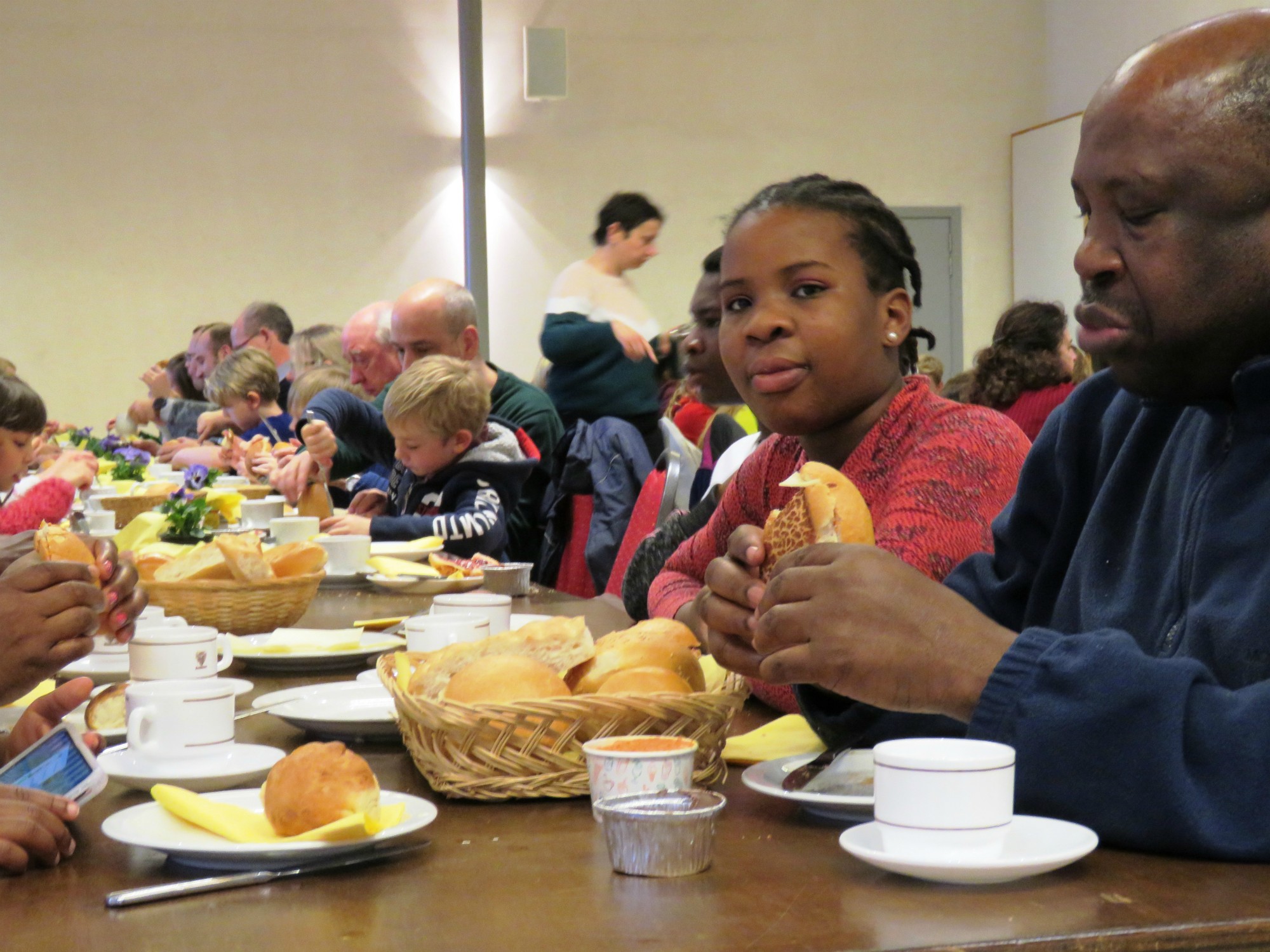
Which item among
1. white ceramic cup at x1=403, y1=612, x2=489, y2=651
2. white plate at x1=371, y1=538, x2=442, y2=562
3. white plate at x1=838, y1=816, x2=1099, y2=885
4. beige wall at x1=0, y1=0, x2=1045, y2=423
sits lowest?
white plate at x1=371, y1=538, x2=442, y2=562

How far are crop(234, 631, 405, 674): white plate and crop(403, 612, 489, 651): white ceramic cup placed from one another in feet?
0.81

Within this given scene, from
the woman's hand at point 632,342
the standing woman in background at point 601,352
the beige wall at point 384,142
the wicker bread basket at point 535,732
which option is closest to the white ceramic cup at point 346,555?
the wicker bread basket at point 535,732

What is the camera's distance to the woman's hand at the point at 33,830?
99 centimetres

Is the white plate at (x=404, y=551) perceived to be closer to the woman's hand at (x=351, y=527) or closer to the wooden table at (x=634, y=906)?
the woman's hand at (x=351, y=527)

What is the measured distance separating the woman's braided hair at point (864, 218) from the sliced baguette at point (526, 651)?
2.44ft

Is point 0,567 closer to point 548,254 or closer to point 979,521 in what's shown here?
point 979,521

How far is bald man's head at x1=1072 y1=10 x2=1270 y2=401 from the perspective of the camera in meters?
1.05

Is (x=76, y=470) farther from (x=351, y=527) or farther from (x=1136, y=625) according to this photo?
(x=1136, y=625)

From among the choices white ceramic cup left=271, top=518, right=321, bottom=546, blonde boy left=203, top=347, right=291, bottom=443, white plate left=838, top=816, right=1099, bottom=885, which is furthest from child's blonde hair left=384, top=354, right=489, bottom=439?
white plate left=838, top=816, right=1099, bottom=885

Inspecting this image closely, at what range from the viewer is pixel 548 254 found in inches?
394

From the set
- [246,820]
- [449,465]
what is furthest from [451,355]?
[246,820]

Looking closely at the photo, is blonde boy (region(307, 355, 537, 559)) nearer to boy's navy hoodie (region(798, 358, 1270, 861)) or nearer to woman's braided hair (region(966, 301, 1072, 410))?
woman's braided hair (region(966, 301, 1072, 410))

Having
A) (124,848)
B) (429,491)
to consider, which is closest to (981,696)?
(124,848)

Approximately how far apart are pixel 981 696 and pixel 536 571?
333 centimetres
